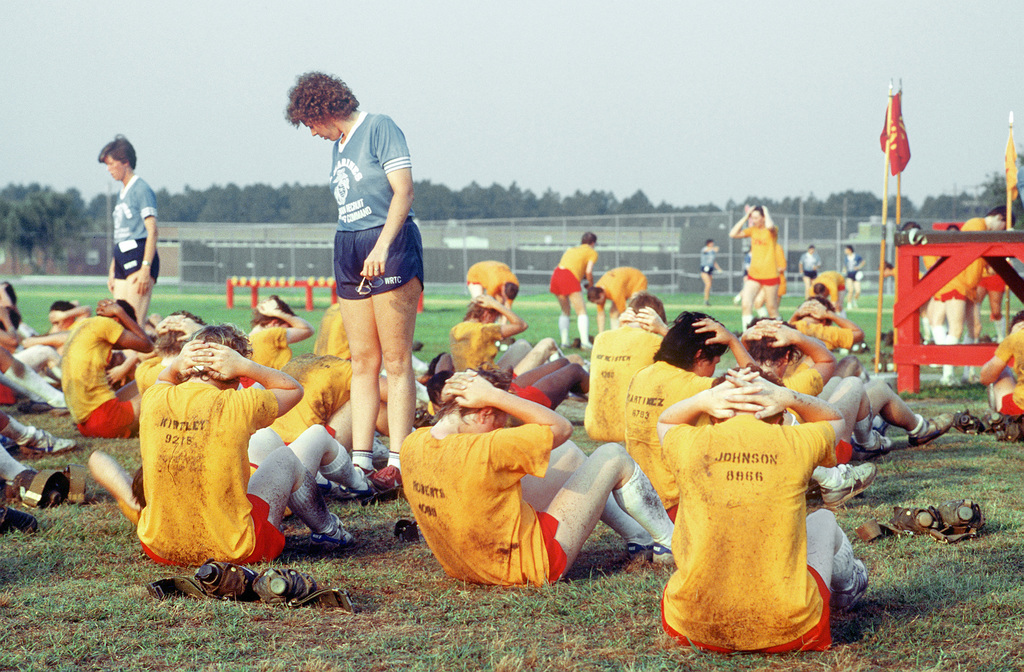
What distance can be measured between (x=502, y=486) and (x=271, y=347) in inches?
130

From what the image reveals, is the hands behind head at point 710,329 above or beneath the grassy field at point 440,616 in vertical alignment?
above

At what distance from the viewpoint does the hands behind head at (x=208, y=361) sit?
3.62 metres

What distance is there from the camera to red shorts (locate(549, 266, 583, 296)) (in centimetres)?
1498

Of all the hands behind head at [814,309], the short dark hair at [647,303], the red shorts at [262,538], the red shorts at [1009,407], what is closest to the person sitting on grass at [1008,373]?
the red shorts at [1009,407]

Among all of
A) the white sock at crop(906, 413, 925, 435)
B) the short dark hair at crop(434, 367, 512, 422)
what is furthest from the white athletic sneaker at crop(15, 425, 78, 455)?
Result: the white sock at crop(906, 413, 925, 435)

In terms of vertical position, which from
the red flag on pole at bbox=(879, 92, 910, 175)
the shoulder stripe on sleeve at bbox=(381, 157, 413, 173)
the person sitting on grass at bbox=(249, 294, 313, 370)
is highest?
the red flag on pole at bbox=(879, 92, 910, 175)

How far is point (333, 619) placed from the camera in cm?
318

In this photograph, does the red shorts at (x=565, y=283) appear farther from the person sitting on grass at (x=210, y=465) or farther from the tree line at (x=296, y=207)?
the tree line at (x=296, y=207)

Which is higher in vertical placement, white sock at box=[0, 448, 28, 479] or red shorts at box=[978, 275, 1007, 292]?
red shorts at box=[978, 275, 1007, 292]

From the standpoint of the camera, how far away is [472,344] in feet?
25.8

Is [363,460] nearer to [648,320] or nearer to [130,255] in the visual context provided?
[648,320]

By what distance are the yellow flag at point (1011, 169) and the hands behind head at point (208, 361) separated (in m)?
8.67

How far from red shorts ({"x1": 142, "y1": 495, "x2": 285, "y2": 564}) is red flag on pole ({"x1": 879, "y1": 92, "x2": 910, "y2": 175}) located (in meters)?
9.32

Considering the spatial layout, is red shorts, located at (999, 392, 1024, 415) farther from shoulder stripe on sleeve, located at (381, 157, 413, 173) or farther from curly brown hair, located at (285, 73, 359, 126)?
curly brown hair, located at (285, 73, 359, 126)
